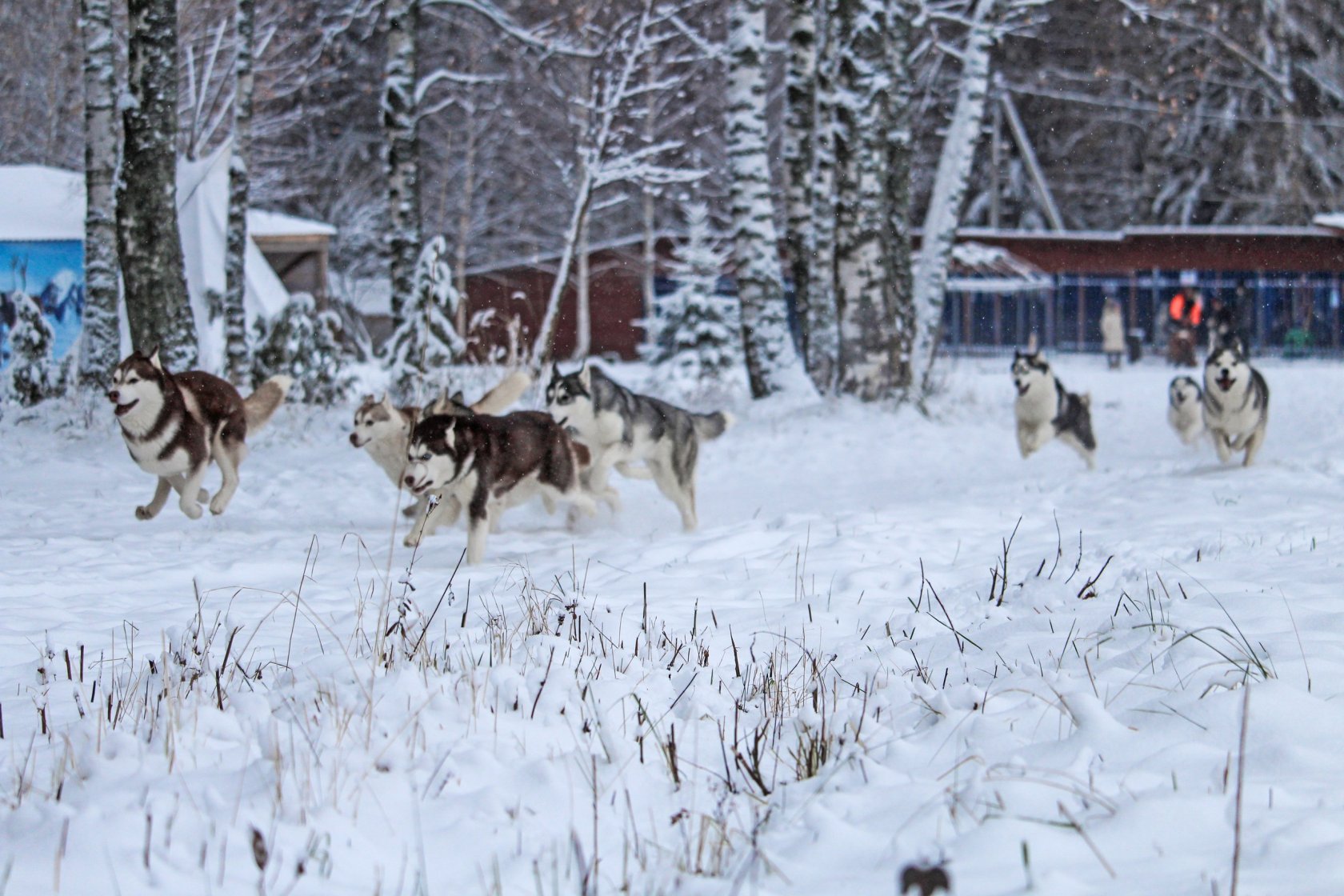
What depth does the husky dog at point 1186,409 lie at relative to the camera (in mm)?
13102

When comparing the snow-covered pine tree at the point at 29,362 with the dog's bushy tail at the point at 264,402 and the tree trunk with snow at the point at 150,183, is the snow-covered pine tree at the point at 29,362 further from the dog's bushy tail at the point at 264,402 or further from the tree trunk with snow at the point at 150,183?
the dog's bushy tail at the point at 264,402

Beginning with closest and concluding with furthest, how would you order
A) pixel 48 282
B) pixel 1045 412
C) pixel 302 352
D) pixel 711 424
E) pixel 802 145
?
pixel 711 424, pixel 1045 412, pixel 302 352, pixel 802 145, pixel 48 282

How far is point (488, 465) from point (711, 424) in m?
2.59

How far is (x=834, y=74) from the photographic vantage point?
15188 millimetres

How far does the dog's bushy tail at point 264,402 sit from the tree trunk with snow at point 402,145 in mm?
6566

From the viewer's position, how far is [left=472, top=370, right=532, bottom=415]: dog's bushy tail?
8625mm

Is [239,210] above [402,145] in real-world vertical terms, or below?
below

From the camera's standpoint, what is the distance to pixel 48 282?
21422 millimetres

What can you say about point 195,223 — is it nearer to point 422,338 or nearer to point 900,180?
point 422,338

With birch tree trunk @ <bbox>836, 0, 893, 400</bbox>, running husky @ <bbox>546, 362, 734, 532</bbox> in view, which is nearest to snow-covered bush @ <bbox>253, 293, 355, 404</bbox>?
birch tree trunk @ <bbox>836, 0, 893, 400</bbox>

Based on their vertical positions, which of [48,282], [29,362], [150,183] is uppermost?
[150,183]

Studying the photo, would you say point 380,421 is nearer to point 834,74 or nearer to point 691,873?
point 691,873

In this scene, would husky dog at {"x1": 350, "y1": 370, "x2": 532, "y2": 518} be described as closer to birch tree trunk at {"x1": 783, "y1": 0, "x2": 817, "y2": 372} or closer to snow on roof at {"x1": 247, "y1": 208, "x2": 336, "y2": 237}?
birch tree trunk at {"x1": 783, "y1": 0, "x2": 817, "y2": 372}

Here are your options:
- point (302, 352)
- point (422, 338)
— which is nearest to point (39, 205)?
point (302, 352)
